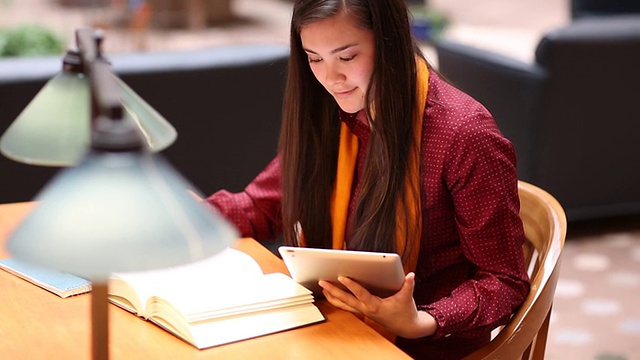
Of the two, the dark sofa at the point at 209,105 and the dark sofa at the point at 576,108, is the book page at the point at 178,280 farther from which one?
the dark sofa at the point at 576,108

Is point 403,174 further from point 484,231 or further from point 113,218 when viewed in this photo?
point 113,218

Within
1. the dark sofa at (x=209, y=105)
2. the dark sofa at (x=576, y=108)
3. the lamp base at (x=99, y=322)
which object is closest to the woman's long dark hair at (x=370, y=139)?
the lamp base at (x=99, y=322)

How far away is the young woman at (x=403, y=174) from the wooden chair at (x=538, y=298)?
0.03 m

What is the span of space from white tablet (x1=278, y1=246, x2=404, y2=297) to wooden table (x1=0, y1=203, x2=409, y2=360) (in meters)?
0.07

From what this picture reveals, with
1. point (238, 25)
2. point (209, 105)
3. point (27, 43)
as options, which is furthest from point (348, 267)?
point (238, 25)

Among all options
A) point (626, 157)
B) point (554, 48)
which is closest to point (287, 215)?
point (554, 48)

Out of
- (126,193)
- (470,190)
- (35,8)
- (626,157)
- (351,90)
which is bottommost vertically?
(35,8)

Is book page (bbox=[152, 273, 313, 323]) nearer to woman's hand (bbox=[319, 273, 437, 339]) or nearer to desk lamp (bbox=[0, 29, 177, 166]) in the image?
woman's hand (bbox=[319, 273, 437, 339])

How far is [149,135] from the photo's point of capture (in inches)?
57.2

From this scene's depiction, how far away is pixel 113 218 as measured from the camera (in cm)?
89

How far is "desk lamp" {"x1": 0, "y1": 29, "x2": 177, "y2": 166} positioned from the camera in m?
1.47

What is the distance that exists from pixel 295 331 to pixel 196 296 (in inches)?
6.8

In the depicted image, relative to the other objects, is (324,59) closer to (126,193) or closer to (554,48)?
(126,193)

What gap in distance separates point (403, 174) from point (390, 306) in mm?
283
